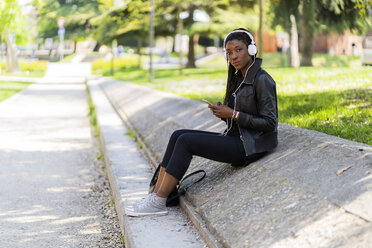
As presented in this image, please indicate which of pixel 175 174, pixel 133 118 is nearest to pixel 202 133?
pixel 175 174

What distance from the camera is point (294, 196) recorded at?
3.79 meters

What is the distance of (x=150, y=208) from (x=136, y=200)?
62cm

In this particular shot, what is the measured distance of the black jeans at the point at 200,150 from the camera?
4.67m

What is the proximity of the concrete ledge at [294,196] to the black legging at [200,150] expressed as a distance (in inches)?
7.4

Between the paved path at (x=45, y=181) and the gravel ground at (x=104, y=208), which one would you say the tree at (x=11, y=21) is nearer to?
the paved path at (x=45, y=181)

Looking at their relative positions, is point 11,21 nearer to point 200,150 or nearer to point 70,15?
point 70,15

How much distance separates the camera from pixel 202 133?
487 centimetres

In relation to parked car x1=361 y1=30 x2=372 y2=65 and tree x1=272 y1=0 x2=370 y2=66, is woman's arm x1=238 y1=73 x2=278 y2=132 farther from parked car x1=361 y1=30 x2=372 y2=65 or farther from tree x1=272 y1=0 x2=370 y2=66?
tree x1=272 y1=0 x2=370 y2=66

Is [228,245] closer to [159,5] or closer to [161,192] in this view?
[161,192]

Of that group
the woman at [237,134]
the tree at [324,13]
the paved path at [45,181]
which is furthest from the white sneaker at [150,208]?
the tree at [324,13]

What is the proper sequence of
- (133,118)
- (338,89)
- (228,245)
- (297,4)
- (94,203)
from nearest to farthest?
(228,245) < (94,203) < (338,89) < (133,118) < (297,4)

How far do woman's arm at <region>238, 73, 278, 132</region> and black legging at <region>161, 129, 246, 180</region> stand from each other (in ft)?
0.81

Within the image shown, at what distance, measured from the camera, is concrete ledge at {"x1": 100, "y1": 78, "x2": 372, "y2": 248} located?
3201mm

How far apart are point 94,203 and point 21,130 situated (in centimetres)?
598
